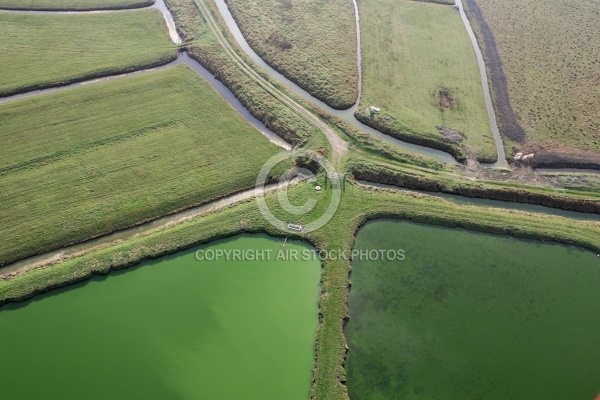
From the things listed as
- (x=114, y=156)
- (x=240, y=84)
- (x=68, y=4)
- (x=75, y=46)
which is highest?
(x=68, y=4)

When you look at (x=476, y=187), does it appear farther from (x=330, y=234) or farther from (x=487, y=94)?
(x=487, y=94)

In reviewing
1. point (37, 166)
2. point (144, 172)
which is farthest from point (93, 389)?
point (37, 166)

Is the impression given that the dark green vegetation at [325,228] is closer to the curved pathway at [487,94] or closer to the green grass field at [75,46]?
the curved pathway at [487,94]

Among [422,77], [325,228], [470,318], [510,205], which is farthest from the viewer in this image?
[422,77]

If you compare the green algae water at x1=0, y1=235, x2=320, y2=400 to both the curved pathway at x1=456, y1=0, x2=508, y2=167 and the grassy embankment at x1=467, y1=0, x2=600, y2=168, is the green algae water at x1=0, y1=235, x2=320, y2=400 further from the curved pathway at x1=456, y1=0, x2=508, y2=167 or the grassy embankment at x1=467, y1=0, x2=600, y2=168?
the grassy embankment at x1=467, y1=0, x2=600, y2=168

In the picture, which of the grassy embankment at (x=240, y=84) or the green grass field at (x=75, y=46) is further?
the green grass field at (x=75, y=46)

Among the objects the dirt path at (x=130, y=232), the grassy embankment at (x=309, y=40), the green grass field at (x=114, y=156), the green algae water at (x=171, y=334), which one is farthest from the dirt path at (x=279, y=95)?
the green algae water at (x=171, y=334)

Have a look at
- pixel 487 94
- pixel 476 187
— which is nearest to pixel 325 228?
pixel 476 187
